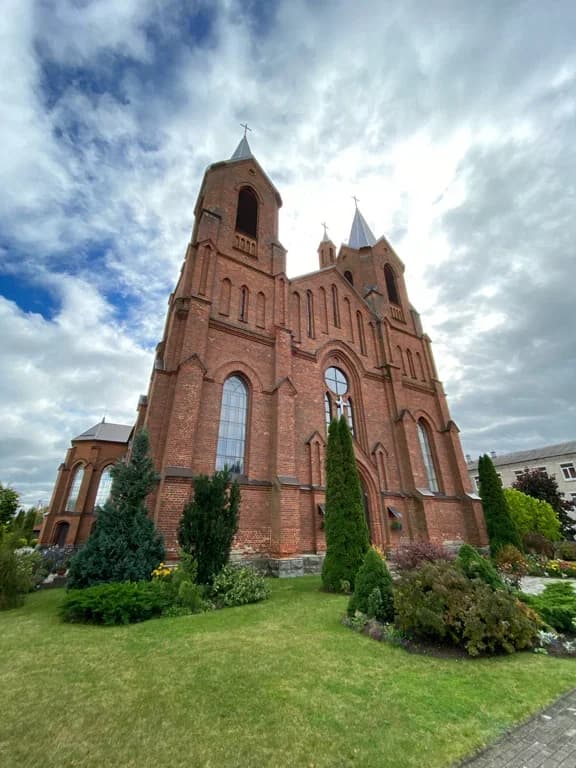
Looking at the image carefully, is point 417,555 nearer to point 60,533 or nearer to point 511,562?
point 511,562

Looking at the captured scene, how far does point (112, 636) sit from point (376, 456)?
12.9 meters

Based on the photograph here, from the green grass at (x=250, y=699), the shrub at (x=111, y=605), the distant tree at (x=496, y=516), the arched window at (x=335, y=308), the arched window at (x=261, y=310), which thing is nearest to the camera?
the green grass at (x=250, y=699)

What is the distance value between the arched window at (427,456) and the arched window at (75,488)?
26793 millimetres

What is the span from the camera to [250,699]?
332 cm

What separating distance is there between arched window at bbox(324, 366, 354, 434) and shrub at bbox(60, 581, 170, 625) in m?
10.8

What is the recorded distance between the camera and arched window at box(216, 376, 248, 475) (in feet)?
41.0

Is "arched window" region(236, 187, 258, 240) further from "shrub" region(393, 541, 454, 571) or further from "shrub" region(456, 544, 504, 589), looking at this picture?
"shrub" region(456, 544, 504, 589)

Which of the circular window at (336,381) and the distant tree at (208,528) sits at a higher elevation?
the circular window at (336,381)

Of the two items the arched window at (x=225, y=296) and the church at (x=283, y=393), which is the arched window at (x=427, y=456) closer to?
the church at (x=283, y=393)

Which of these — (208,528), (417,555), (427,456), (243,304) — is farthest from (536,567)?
(243,304)

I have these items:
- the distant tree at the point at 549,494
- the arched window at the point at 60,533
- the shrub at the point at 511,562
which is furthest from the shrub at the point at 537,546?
the arched window at the point at 60,533

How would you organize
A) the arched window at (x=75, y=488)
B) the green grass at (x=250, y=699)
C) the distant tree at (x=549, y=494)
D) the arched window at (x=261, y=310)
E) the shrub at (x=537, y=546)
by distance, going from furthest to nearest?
the distant tree at (x=549, y=494), the arched window at (x=75, y=488), the shrub at (x=537, y=546), the arched window at (x=261, y=310), the green grass at (x=250, y=699)

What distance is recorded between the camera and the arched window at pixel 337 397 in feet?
53.8

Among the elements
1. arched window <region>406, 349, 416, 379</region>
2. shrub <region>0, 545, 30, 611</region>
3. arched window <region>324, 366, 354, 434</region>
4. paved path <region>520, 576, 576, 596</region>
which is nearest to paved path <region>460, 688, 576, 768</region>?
paved path <region>520, 576, 576, 596</region>
